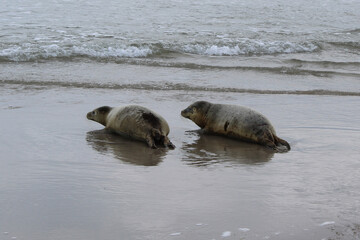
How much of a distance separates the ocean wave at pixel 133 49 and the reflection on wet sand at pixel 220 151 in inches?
281

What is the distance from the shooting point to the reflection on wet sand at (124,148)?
6130mm

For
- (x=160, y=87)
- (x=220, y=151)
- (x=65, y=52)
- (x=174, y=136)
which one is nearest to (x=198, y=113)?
(x=174, y=136)

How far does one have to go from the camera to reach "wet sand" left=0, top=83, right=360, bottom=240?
4074 millimetres

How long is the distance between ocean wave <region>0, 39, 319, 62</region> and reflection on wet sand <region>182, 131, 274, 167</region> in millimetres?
7149

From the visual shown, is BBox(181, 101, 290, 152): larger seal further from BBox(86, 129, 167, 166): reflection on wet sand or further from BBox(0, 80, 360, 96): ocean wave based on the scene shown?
BBox(0, 80, 360, 96): ocean wave

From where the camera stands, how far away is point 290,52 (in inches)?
651

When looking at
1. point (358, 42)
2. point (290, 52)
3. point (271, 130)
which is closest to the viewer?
point (271, 130)

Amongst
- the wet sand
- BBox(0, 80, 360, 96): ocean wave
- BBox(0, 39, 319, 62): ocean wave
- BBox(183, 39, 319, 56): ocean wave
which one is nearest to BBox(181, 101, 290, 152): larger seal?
the wet sand

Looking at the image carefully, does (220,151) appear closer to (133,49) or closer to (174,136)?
(174,136)

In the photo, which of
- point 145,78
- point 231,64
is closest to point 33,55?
point 145,78

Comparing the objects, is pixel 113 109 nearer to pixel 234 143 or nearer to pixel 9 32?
pixel 234 143

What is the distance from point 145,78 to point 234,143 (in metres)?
5.03

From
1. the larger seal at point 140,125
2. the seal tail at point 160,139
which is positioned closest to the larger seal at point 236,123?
the larger seal at point 140,125

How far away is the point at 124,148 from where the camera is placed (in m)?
6.71
